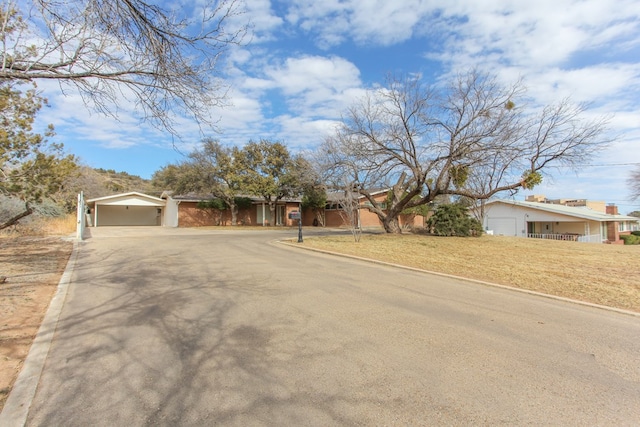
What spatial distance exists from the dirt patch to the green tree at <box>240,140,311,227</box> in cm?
1858

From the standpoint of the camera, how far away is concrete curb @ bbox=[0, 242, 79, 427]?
2.80m

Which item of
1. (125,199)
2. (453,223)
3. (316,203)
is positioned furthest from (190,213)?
(453,223)

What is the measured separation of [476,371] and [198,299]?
175 inches

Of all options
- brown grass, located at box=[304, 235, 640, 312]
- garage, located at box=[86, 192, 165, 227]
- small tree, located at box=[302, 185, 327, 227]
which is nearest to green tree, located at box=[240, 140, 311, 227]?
small tree, located at box=[302, 185, 327, 227]

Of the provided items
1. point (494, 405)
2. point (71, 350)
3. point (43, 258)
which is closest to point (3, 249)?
point (43, 258)

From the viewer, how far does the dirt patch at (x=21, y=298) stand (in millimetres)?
3805

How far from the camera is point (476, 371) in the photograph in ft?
11.5

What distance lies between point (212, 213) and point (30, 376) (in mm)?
31425

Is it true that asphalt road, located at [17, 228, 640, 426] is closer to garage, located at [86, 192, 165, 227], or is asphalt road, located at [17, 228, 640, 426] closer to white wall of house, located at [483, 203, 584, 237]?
garage, located at [86, 192, 165, 227]

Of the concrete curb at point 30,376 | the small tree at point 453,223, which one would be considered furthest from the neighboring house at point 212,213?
the concrete curb at point 30,376

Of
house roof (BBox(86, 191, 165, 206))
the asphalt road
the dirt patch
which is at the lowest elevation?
the asphalt road

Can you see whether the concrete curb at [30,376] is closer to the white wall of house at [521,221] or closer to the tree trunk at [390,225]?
the tree trunk at [390,225]

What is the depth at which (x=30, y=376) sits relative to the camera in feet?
11.3

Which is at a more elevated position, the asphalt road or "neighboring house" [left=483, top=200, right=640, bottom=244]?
"neighboring house" [left=483, top=200, right=640, bottom=244]
